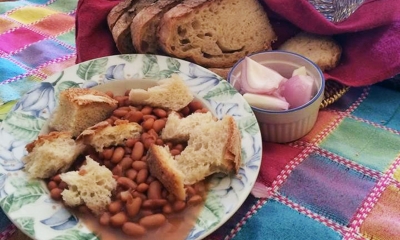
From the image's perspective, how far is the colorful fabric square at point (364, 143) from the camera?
1.06 meters

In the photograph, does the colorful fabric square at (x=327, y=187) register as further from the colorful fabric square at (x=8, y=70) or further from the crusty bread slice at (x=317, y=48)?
the colorful fabric square at (x=8, y=70)

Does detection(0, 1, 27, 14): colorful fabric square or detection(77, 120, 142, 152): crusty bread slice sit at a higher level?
detection(77, 120, 142, 152): crusty bread slice

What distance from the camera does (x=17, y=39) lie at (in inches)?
60.4

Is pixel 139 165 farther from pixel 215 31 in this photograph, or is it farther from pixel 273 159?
pixel 215 31

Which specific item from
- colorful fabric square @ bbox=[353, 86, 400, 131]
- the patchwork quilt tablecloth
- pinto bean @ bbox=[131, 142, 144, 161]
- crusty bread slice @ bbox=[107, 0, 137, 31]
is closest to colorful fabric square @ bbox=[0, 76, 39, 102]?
the patchwork quilt tablecloth

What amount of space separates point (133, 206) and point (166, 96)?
29 centimetres

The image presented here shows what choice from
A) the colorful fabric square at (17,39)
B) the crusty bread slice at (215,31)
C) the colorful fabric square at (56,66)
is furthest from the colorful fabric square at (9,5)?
the crusty bread slice at (215,31)

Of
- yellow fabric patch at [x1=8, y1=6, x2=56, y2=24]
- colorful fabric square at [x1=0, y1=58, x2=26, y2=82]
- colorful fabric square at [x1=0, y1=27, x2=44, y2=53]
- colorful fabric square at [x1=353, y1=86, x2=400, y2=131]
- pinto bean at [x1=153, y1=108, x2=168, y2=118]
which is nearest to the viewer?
pinto bean at [x1=153, y1=108, x2=168, y2=118]

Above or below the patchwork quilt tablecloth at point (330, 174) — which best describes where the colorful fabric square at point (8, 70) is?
above

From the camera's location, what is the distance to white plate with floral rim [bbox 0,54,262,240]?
2.65ft

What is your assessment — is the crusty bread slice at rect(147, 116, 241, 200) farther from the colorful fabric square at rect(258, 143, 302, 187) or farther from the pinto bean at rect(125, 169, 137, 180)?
the colorful fabric square at rect(258, 143, 302, 187)

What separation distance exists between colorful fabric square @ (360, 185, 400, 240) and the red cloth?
1.12ft

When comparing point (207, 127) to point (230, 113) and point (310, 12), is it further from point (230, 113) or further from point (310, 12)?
point (310, 12)

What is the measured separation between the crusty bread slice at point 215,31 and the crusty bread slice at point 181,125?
29 cm
